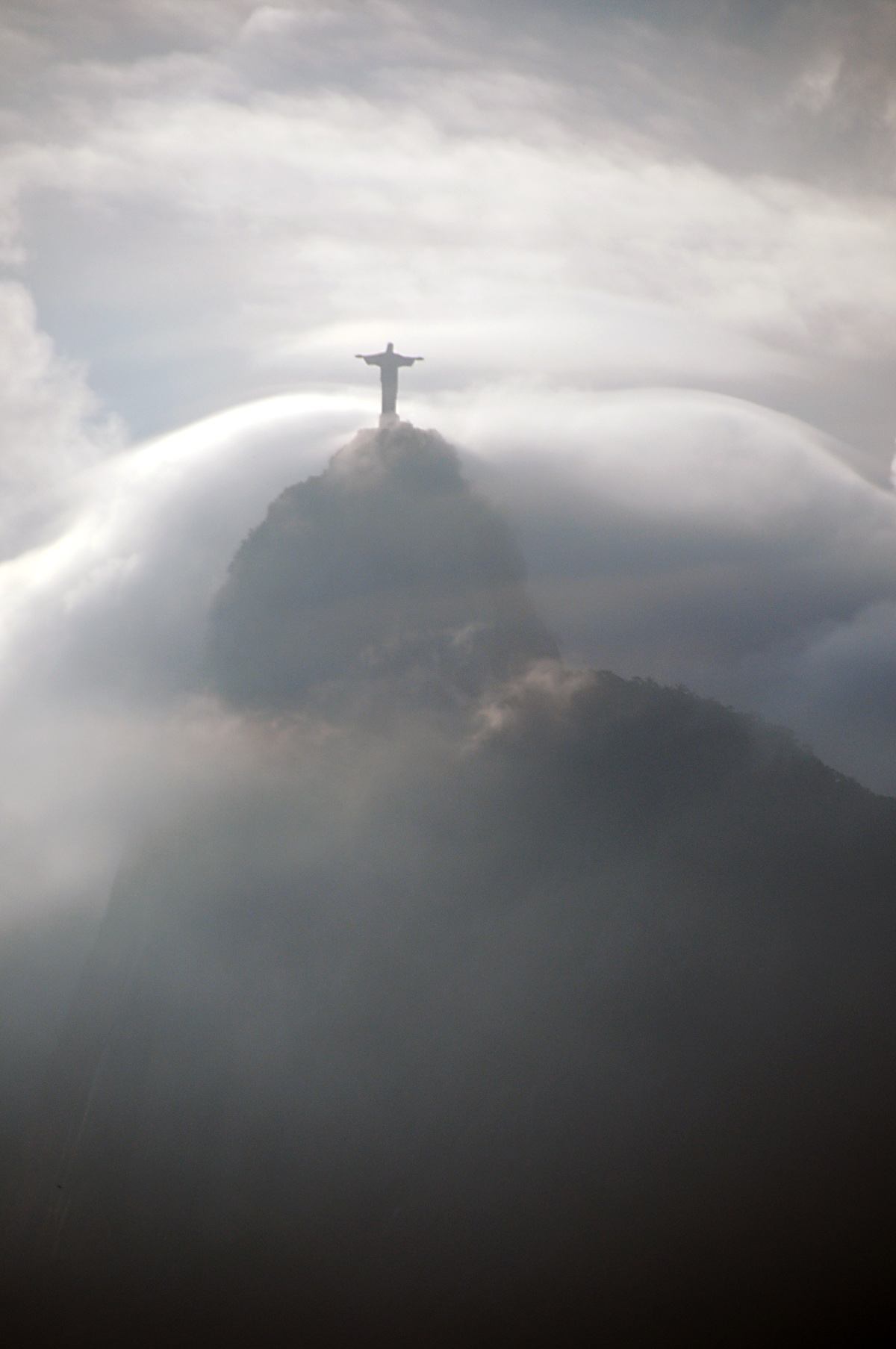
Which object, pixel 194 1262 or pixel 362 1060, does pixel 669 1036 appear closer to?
pixel 362 1060

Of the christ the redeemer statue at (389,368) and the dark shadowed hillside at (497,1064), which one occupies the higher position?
the christ the redeemer statue at (389,368)

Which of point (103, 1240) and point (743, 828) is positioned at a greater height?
point (743, 828)

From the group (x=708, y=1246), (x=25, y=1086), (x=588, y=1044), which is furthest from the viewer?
(x=25, y=1086)

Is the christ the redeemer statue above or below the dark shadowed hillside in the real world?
above

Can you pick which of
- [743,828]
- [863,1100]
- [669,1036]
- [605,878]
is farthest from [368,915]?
[863,1100]

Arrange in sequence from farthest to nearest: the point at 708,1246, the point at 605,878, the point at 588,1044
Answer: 1. the point at 605,878
2. the point at 588,1044
3. the point at 708,1246

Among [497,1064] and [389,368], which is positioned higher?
[389,368]

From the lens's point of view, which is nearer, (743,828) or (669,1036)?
(669,1036)

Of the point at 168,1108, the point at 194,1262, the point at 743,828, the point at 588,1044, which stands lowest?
the point at 194,1262
